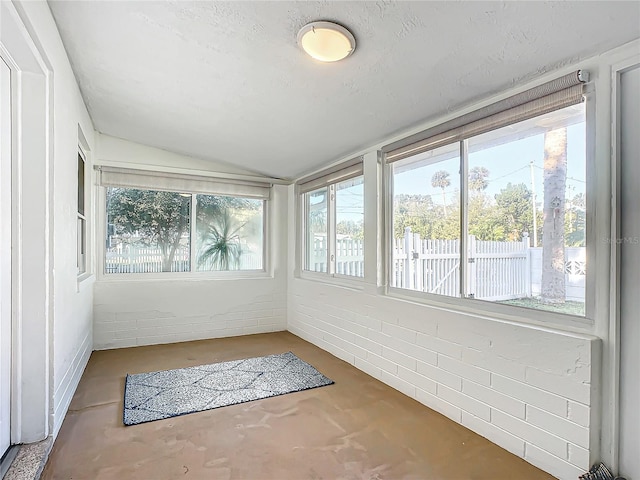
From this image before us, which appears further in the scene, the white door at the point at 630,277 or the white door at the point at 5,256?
Answer: the white door at the point at 5,256

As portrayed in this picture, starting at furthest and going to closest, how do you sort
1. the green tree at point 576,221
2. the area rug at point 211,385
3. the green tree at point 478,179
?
the area rug at point 211,385 < the green tree at point 478,179 < the green tree at point 576,221

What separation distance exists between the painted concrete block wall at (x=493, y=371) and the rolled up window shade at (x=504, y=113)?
3.95ft

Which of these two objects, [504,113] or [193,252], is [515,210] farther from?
[193,252]

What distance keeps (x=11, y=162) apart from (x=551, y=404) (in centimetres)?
306

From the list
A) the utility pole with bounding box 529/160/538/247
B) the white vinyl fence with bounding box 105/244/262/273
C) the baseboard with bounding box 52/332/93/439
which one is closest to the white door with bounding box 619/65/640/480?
the utility pole with bounding box 529/160/538/247

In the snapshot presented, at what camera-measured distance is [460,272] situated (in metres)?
2.51

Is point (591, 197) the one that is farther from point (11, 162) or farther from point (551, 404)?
point (11, 162)

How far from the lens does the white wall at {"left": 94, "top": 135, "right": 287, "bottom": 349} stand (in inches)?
158

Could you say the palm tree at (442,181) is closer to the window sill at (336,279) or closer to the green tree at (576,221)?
the green tree at (576,221)

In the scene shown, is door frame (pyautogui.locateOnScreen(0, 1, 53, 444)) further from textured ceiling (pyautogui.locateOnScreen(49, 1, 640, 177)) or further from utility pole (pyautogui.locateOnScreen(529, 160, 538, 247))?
utility pole (pyautogui.locateOnScreen(529, 160, 538, 247))

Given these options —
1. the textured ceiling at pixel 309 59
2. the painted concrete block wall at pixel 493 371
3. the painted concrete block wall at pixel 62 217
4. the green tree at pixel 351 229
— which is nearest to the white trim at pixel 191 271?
the painted concrete block wall at pixel 62 217

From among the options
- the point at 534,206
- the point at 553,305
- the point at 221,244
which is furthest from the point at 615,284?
the point at 221,244

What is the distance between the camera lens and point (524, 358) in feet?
6.51

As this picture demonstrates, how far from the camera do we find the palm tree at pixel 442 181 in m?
2.67
